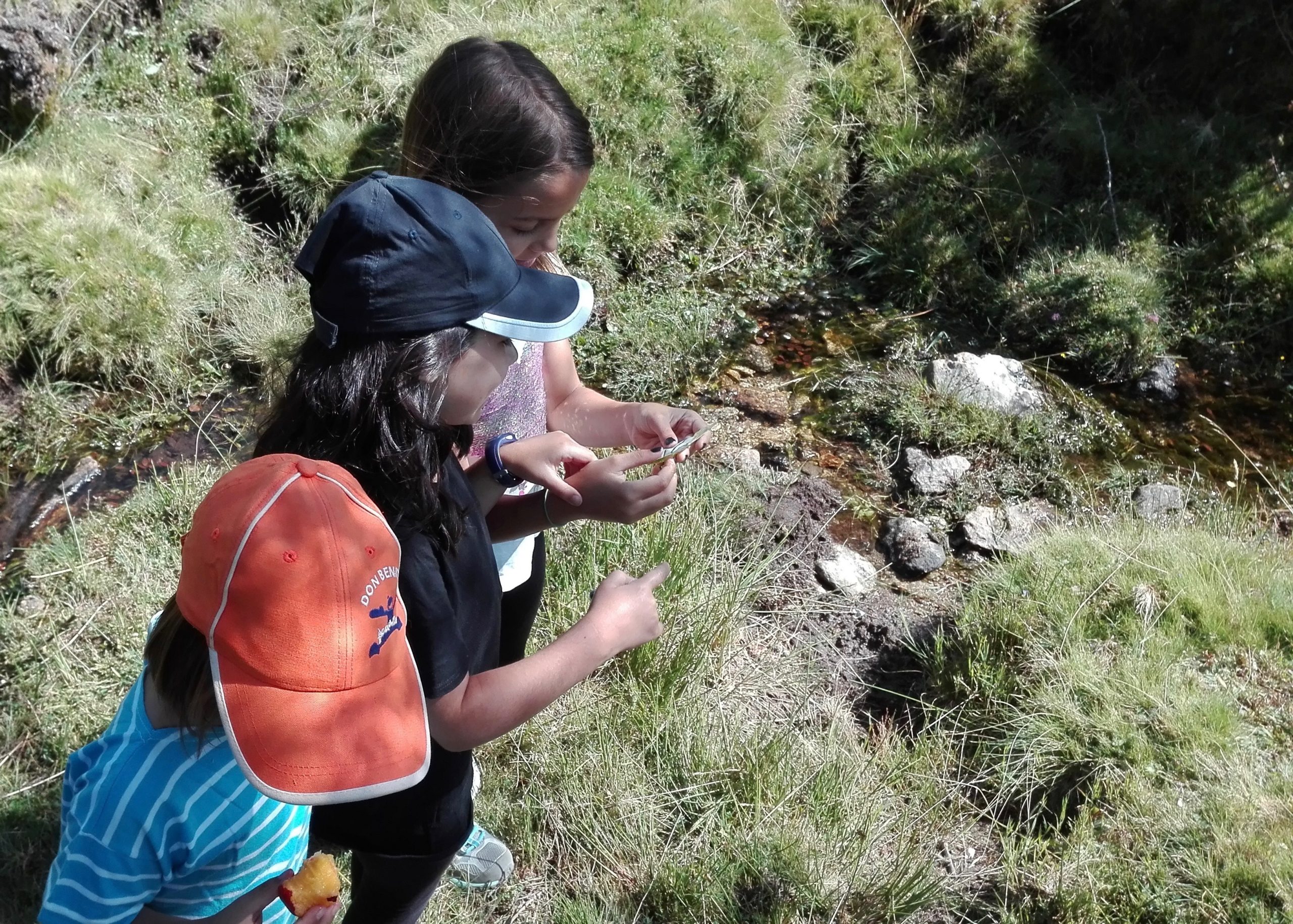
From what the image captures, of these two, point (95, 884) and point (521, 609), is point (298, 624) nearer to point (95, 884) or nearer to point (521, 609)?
point (95, 884)

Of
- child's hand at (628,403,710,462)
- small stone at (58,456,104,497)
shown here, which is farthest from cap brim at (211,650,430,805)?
small stone at (58,456,104,497)

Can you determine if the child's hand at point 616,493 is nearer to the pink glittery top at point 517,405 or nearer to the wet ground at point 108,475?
the pink glittery top at point 517,405

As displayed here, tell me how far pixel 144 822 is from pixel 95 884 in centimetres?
11

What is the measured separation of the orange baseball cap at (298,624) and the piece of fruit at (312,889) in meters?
0.38

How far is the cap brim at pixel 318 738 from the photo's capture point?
1.26m

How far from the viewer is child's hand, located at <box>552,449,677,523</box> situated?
196 cm

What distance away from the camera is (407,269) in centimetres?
147

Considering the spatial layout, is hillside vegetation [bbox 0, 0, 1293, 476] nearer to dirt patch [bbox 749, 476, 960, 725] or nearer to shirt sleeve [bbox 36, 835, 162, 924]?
dirt patch [bbox 749, 476, 960, 725]

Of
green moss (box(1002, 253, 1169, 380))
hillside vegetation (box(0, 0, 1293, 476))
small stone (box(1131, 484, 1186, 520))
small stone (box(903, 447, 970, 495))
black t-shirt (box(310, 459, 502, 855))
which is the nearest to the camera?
black t-shirt (box(310, 459, 502, 855))

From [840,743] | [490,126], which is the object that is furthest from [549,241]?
[840,743]

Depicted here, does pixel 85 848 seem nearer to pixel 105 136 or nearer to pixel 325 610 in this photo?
pixel 325 610

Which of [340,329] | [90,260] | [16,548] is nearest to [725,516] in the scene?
[340,329]

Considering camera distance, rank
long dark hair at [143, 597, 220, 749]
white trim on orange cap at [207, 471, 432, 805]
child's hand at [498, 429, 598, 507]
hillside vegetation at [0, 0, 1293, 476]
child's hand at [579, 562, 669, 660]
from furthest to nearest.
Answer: hillside vegetation at [0, 0, 1293, 476] < child's hand at [498, 429, 598, 507] < child's hand at [579, 562, 669, 660] < long dark hair at [143, 597, 220, 749] < white trim on orange cap at [207, 471, 432, 805]

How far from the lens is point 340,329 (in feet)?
4.90
